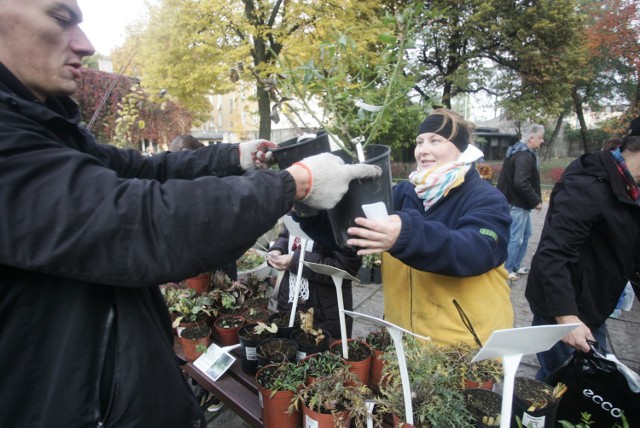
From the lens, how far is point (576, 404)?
1.61m

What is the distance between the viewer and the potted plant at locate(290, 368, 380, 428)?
1245 mm

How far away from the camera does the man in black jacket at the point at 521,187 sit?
493cm

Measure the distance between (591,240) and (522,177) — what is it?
315 centimetres

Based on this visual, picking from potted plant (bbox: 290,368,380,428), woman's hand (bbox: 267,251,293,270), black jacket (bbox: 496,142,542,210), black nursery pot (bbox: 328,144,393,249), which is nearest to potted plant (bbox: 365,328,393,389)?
potted plant (bbox: 290,368,380,428)

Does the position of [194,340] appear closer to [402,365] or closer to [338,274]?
[338,274]

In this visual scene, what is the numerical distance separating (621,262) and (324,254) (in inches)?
67.2

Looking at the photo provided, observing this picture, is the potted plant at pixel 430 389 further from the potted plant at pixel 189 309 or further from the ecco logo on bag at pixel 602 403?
the potted plant at pixel 189 309

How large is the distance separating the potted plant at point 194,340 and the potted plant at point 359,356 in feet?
2.47

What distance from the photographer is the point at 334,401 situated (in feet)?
4.19

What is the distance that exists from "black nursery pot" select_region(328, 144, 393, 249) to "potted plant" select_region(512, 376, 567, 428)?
2.50 feet

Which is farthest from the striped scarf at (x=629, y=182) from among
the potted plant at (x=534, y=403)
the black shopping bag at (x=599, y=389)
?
the potted plant at (x=534, y=403)

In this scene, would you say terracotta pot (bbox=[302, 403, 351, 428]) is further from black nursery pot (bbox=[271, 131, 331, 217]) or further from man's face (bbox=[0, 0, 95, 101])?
man's face (bbox=[0, 0, 95, 101])

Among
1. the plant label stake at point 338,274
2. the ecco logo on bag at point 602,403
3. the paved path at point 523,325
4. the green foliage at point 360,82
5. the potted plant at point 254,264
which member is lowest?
the paved path at point 523,325

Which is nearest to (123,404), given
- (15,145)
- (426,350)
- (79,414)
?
(79,414)
